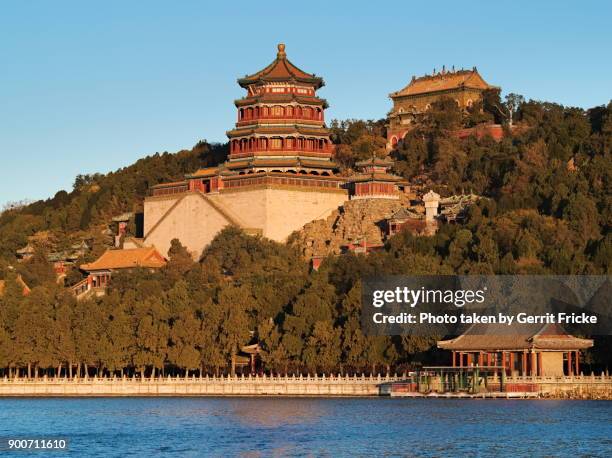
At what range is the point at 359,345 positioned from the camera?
3317 inches

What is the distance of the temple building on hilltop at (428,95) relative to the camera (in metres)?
→ 130

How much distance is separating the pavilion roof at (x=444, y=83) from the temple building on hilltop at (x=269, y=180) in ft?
59.9

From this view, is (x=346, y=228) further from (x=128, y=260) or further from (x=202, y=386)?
(x=202, y=386)

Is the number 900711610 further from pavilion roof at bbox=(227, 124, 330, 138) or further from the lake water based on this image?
pavilion roof at bbox=(227, 124, 330, 138)

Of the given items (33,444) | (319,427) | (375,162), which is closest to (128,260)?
(375,162)

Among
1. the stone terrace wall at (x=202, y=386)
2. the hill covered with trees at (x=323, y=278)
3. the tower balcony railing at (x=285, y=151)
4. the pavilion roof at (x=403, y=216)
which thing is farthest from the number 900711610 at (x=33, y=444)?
the tower balcony railing at (x=285, y=151)

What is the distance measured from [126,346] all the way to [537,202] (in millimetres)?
27591

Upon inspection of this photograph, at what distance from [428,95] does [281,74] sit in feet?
68.3

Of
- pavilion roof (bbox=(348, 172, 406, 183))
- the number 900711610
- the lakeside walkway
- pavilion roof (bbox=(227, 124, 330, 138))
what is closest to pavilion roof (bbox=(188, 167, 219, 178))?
pavilion roof (bbox=(227, 124, 330, 138))

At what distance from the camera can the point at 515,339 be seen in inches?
3250

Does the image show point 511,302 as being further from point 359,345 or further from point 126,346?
point 126,346

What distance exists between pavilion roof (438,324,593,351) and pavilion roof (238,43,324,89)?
3512cm

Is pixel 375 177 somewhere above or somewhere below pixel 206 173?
below

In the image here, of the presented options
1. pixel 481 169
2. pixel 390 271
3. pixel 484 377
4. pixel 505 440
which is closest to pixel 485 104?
pixel 481 169
